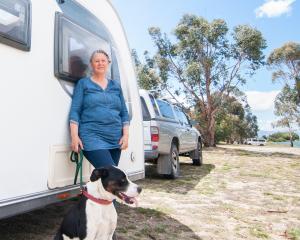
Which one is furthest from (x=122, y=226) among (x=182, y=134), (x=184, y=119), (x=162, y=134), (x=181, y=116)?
(x=184, y=119)

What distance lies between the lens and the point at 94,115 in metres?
3.78

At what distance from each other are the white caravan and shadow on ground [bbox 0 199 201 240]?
3.40 feet

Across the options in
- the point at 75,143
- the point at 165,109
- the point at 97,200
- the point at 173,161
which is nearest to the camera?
the point at 97,200

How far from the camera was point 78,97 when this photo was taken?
3732mm

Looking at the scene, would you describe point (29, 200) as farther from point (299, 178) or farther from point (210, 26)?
point (210, 26)

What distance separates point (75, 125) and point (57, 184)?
0.58 metres

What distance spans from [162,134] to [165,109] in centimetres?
122

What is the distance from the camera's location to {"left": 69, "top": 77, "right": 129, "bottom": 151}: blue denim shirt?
3.72 meters

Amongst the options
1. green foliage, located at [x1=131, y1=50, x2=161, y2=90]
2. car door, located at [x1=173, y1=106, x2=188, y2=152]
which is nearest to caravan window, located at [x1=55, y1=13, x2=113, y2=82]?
car door, located at [x1=173, y1=106, x2=188, y2=152]

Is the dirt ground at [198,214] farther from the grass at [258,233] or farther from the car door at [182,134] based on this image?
the car door at [182,134]

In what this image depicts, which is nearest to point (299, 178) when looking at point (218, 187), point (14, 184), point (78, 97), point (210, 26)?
point (218, 187)

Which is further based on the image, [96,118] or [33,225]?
[33,225]

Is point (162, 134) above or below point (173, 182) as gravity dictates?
above

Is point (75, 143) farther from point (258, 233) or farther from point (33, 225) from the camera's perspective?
point (258, 233)
